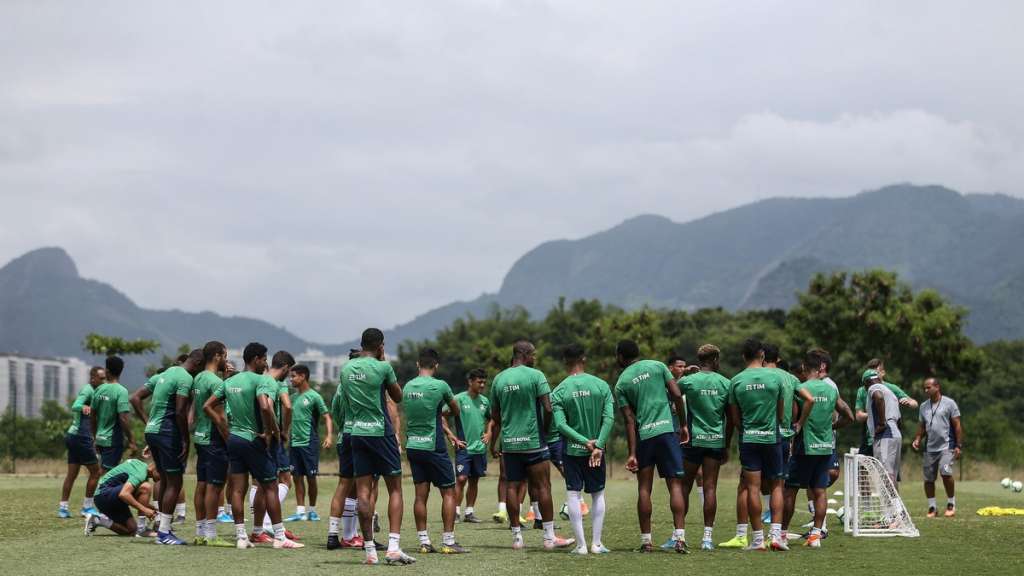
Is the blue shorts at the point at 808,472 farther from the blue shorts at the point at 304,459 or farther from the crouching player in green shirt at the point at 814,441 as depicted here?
the blue shorts at the point at 304,459

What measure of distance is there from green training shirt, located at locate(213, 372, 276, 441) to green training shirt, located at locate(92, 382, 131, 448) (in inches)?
194

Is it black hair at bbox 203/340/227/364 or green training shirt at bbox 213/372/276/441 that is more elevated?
black hair at bbox 203/340/227/364

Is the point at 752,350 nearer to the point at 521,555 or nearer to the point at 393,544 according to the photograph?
the point at 521,555

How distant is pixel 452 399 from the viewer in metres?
13.3

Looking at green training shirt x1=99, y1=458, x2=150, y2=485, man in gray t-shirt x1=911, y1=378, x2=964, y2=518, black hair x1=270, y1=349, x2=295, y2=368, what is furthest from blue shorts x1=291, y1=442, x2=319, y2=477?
man in gray t-shirt x1=911, y1=378, x2=964, y2=518

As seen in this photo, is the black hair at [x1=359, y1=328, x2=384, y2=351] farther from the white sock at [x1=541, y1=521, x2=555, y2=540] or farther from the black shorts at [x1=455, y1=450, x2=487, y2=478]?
the black shorts at [x1=455, y1=450, x2=487, y2=478]

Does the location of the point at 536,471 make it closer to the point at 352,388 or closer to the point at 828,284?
the point at 352,388

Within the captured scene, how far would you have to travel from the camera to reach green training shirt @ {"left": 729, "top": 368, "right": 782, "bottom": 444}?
14227mm

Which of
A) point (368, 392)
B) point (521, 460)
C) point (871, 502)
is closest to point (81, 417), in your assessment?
point (368, 392)

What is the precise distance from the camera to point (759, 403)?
560 inches

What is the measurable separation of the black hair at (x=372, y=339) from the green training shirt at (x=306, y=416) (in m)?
5.73

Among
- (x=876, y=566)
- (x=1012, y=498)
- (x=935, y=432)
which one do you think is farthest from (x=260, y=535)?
(x=1012, y=498)

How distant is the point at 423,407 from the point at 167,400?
4.02 meters

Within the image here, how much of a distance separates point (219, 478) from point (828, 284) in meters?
42.4
